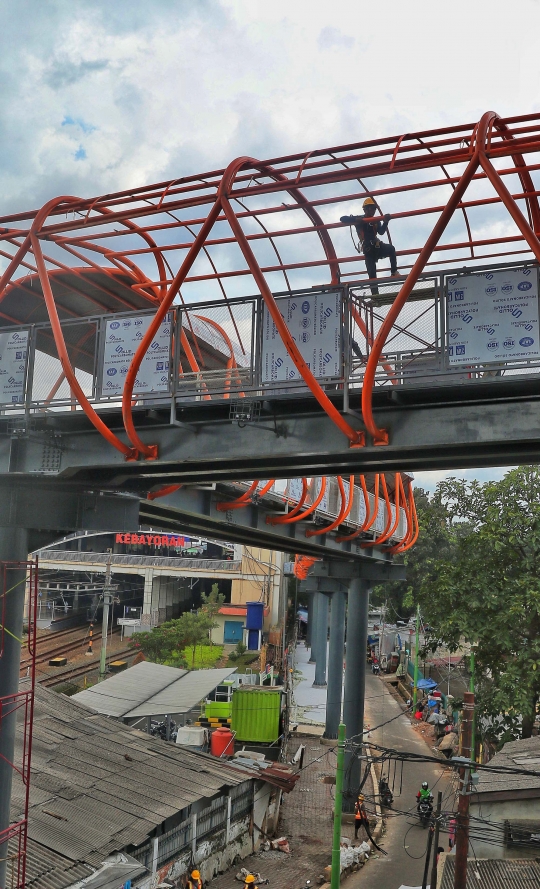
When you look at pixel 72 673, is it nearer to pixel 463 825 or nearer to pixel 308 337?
pixel 463 825

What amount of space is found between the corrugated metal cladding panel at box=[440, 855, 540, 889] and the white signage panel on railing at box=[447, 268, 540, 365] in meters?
10.3

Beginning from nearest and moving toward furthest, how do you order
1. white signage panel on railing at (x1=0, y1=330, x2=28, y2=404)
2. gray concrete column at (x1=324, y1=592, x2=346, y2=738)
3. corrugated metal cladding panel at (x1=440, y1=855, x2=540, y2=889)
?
white signage panel on railing at (x1=0, y1=330, x2=28, y2=404), corrugated metal cladding panel at (x1=440, y1=855, x2=540, y2=889), gray concrete column at (x1=324, y1=592, x2=346, y2=738)

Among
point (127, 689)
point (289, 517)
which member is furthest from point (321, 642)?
point (289, 517)

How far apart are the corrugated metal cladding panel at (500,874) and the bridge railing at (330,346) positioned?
32.6ft

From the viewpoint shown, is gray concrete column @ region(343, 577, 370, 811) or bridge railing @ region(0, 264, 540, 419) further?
gray concrete column @ region(343, 577, 370, 811)

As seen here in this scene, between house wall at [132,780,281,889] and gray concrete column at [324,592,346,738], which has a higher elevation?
gray concrete column at [324,592,346,738]

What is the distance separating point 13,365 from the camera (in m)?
12.0

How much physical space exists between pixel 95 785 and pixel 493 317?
12.3m

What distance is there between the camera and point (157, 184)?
446 inches

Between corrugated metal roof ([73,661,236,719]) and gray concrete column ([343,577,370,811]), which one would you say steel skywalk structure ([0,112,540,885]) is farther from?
gray concrete column ([343,577,370,811])

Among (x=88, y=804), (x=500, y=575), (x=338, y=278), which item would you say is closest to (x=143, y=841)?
(x=88, y=804)

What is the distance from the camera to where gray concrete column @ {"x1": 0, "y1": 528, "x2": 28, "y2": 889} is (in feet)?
37.3

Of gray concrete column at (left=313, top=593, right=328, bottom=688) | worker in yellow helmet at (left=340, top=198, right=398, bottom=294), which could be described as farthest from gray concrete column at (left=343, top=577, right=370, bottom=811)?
worker in yellow helmet at (left=340, top=198, right=398, bottom=294)

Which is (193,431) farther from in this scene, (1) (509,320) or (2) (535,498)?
(2) (535,498)
